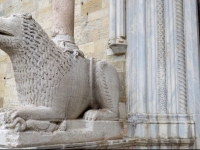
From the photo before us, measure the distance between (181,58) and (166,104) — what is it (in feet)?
1.48

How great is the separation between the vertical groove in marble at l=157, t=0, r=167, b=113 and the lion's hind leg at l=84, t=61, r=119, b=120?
1.53 feet

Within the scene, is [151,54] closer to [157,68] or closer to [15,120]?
[157,68]

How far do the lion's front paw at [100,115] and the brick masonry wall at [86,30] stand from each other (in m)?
0.44

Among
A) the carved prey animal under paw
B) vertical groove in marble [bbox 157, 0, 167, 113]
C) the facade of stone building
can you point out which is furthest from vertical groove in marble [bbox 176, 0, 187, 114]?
the carved prey animal under paw

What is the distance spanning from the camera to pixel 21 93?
2.07 m

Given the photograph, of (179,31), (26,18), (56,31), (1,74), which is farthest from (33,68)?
(1,74)

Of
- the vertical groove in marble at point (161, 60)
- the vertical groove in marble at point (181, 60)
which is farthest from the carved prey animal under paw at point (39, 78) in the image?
the vertical groove in marble at point (181, 60)

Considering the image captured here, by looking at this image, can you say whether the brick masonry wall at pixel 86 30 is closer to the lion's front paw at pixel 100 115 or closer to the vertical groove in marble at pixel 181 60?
the lion's front paw at pixel 100 115

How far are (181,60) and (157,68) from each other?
0.76ft

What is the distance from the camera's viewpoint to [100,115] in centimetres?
230

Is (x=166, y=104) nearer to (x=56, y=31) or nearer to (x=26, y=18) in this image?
(x=56, y=31)

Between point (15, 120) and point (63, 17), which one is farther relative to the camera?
point (63, 17)

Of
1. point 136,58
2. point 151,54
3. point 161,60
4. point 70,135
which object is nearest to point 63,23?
point 136,58

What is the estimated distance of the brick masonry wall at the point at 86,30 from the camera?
3211 millimetres
